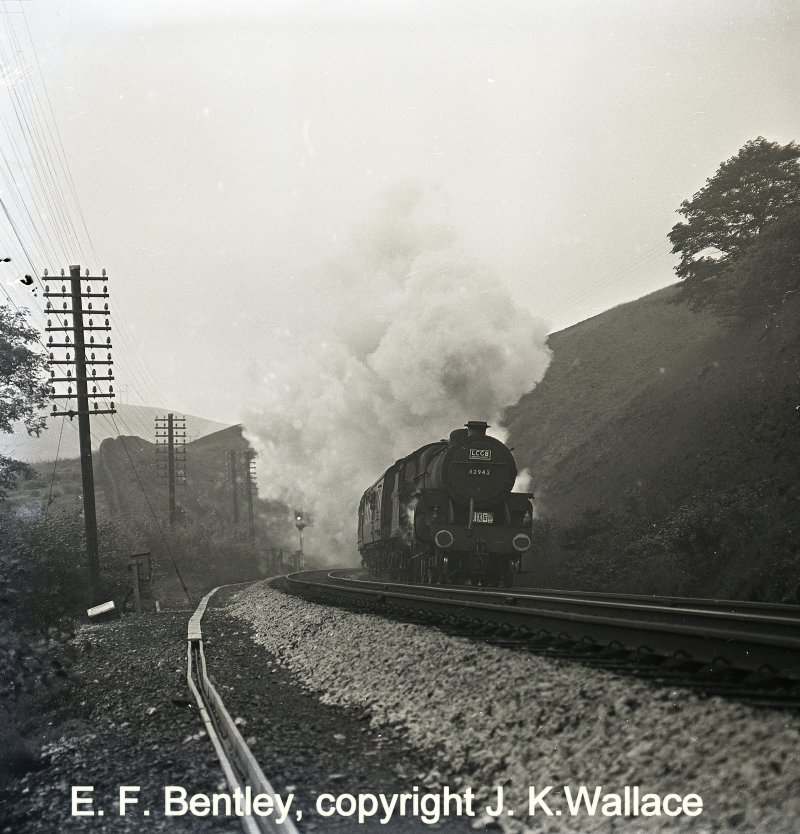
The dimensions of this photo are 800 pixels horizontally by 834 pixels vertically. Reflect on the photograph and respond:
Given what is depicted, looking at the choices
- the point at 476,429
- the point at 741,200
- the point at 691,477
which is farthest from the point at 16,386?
the point at 741,200

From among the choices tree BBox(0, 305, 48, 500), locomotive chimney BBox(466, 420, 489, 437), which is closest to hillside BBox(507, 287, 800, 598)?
locomotive chimney BBox(466, 420, 489, 437)

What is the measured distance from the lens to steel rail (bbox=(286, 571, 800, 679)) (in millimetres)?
5098

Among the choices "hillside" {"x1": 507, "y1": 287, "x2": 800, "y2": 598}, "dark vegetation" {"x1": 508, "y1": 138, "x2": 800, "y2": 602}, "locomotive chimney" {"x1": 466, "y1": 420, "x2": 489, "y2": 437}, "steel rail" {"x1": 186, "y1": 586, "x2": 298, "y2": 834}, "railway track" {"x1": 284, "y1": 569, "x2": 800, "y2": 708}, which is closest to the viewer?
"steel rail" {"x1": 186, "y1": 586, "x2": 298, "y2": 834}

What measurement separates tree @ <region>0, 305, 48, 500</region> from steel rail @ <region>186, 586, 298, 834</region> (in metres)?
15.7

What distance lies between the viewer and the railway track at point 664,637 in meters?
4.82

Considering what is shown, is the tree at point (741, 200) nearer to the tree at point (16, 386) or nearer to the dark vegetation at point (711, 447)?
the dark vegetation at point (711, 447)

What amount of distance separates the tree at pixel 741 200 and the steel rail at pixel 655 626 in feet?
85.8

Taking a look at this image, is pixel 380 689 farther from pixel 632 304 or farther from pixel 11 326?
pixel 632 304

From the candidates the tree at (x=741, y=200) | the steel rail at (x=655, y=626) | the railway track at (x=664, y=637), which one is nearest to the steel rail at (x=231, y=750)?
the railway track at (x=664, y=637)

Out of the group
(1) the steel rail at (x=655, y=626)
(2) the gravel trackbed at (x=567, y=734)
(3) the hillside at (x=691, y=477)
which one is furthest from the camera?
(3) the hillside at (x=691, y=477)

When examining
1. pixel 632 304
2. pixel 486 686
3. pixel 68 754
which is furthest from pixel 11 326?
pixel 632 304

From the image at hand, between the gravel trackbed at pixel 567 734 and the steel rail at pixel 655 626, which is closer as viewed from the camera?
the gravel trackbed at pixel 567 734

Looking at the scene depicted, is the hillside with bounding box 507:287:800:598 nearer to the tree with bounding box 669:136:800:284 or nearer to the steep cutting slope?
the steep cutting slope

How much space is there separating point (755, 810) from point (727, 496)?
1756 centimetres
